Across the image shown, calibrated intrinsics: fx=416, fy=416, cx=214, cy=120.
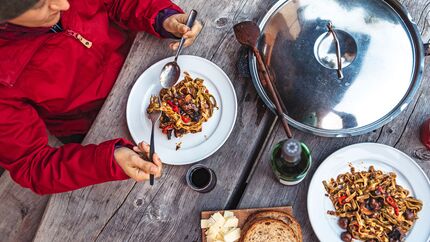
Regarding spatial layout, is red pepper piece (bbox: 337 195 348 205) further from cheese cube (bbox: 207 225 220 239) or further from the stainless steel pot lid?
cheese cube (bbox: 207 225 220 239)

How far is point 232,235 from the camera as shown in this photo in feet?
4.25

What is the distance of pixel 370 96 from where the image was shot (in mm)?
1314

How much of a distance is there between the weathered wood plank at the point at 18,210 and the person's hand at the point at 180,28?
0.74m

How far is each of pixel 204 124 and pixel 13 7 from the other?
0.66 metres

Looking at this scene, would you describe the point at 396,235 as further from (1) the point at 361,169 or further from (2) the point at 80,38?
(2) the point at 80,38

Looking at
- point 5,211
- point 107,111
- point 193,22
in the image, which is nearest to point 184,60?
point 193,22

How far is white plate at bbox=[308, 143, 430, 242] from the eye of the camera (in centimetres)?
127

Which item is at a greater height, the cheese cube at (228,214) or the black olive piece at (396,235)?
the black olive piece at (396,235)

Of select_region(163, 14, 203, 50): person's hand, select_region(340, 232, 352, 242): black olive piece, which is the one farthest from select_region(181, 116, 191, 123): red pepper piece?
select_region(340, 232, 352, 242): black olive piece

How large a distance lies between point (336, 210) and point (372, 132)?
0.28 meters

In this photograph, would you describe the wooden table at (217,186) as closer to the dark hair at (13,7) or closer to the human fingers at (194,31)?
the human fingers at (194,31)

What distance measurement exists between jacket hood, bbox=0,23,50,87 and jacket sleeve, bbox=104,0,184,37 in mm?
314

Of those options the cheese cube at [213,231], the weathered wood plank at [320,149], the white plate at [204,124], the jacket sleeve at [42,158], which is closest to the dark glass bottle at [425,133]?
the weathered wood plank at [320,149]

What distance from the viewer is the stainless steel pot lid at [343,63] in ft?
4.32
